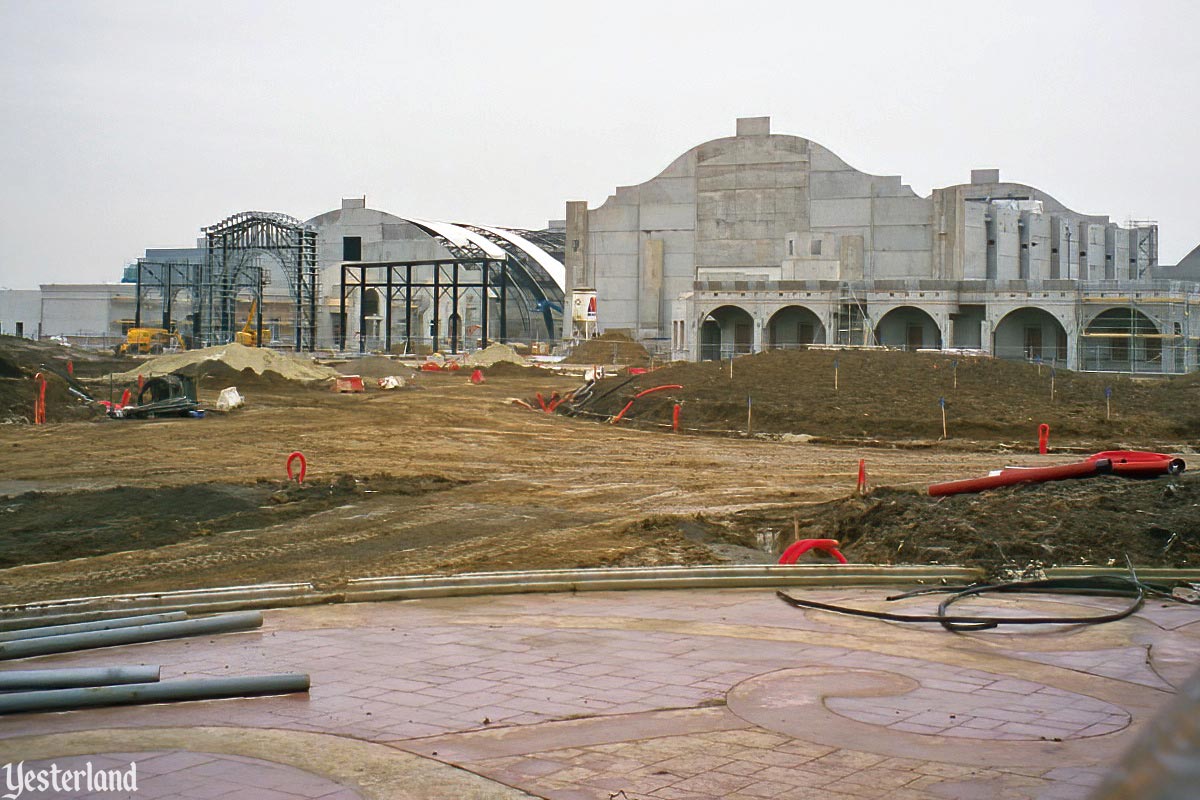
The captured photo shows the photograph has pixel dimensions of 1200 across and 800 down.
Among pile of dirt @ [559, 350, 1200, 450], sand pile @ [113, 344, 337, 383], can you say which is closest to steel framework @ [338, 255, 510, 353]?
sand pile @ [113, 344, 337, 383]

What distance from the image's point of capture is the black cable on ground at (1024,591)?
979 cm

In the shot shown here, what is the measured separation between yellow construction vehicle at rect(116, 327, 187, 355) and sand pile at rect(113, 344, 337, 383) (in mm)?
26971

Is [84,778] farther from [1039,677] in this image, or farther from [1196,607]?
[1196,607]

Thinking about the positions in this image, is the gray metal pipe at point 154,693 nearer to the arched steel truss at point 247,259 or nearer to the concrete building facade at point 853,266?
the concrete building facade at point 853,266

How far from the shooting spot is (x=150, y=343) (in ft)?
278

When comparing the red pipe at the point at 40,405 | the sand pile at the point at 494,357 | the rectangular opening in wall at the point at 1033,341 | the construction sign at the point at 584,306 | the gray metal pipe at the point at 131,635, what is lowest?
the gray metal pipe at the point at 131,635

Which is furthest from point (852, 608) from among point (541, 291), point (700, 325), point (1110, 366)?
point (541, 291)

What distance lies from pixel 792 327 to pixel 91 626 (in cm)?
6447

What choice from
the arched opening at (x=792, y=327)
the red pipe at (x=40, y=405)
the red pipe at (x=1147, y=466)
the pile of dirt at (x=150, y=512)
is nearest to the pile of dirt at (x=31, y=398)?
the red pipe at (x=40, y=405)

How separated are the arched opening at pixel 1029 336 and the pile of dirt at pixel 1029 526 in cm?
5034

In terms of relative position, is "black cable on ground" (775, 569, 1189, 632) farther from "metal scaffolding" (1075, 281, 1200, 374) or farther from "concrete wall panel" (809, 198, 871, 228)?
"concrete wall panel" (809, 198, 871, 228)

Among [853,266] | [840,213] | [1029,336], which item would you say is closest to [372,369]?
[853,266]

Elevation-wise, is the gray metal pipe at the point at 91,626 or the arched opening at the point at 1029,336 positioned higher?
the arched opening at the point at 1029,336

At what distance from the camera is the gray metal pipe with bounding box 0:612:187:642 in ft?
29.3
